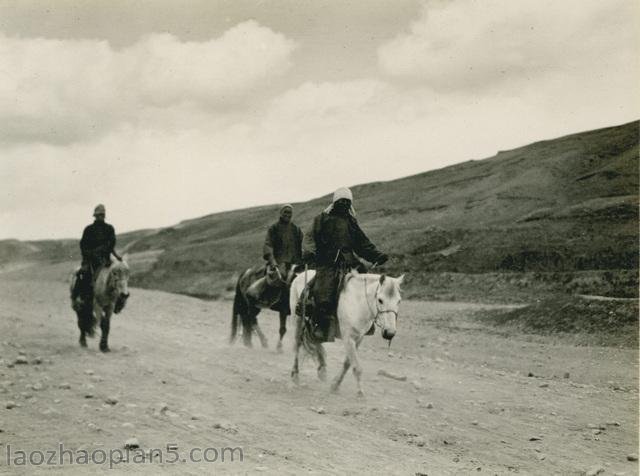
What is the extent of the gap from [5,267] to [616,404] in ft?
284

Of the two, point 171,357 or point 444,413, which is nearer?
point 444,413

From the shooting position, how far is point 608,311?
1861 cm

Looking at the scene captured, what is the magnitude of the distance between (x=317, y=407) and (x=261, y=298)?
20.5 ft

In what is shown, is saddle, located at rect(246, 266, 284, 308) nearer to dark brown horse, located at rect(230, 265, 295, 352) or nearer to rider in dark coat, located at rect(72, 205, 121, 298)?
dark brown horse, located at rect(230, 265, 295, 352)

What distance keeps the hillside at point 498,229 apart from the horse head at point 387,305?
1599cm

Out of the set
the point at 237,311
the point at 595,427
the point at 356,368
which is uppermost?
the point at 237,311

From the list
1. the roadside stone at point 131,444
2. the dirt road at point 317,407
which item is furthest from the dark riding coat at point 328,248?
the roadside stone at point 131,444

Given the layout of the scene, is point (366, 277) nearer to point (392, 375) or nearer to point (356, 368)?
point (356, 368)

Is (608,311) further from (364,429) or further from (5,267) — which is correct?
(5,267)

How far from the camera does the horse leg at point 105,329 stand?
12533 millimetres

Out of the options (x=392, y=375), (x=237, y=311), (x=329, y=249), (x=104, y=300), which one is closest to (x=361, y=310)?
(x=329, y=249)

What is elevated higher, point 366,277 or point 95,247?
point 95,247

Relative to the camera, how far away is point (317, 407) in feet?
28.2

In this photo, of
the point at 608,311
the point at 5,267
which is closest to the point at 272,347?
the point at 608,311
